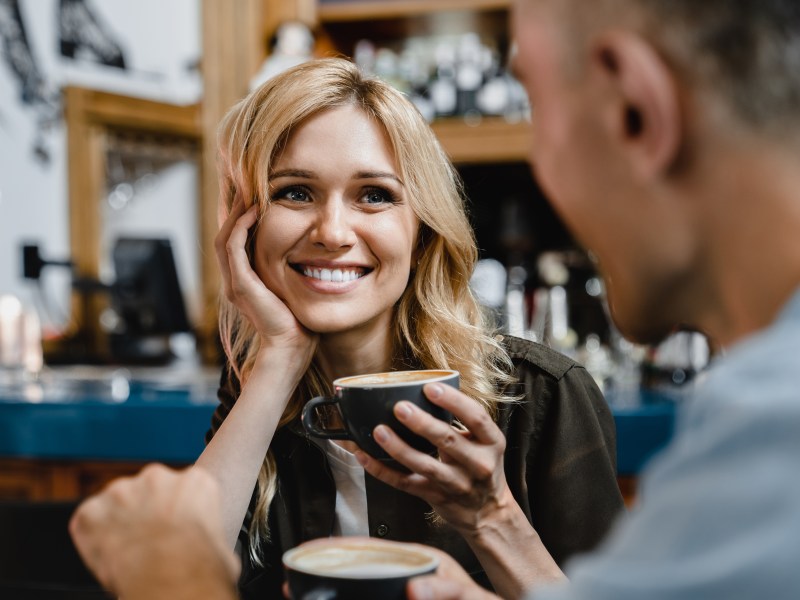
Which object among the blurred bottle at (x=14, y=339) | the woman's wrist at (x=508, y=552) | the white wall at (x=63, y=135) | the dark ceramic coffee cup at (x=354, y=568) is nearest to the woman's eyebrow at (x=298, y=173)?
the woman's wrist at (x=508, y=552)

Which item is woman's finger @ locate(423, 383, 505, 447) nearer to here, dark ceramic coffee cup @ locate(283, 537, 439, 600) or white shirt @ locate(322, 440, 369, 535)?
dark ceramic coffee cup @ locate(283, 537, 439, 600)

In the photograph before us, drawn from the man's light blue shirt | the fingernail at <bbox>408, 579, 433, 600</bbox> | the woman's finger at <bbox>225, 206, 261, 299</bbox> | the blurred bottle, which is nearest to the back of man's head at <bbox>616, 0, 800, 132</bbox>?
the man's light blue shirt

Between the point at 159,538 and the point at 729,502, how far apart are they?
42 centimetres

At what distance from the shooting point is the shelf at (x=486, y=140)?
127 inches

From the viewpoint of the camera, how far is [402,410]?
2.75 ft

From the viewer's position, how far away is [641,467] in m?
1.79

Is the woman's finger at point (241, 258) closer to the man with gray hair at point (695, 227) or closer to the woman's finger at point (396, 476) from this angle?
the woman's finger at point (396, 476)

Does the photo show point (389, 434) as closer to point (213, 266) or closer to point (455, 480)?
point (455, 480)

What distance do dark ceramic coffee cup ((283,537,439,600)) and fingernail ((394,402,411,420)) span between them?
0.59 ft

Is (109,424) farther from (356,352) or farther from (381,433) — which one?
(381,433)

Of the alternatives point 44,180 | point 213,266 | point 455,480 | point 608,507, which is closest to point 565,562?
point 608,507

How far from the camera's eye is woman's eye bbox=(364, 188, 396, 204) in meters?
1.21

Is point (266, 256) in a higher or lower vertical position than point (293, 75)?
lower

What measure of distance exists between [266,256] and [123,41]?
345 centimetres
